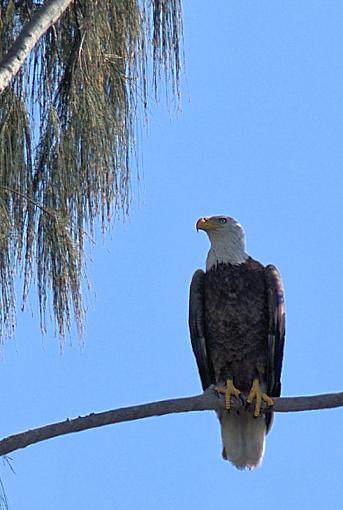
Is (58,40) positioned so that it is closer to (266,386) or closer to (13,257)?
(13,257)

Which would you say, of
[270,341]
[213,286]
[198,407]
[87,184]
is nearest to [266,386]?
[270,341]

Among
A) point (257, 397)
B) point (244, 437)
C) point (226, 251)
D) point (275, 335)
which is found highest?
point (226, 251)

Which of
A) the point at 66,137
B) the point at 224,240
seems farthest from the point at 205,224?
the point at 66,137

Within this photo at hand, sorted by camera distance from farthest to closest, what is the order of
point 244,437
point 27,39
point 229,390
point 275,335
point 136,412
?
point 244,437 → point 275,335 → point 229,390 → point 136,412 → point 27,39

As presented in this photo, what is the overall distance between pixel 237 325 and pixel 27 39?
1555mm

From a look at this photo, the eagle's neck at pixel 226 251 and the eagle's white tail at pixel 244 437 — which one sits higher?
the eagle's neck at pixel 226 251

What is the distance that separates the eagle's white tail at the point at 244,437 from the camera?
137 inches

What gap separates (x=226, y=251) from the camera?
139 inches

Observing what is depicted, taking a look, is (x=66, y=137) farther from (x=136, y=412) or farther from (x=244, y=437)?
(x=244, y=437)

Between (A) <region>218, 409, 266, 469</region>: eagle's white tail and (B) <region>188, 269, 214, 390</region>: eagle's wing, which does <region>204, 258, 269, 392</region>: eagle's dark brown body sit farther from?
(A) <region>218, 409, 266, 469</region>: eagle's white tail

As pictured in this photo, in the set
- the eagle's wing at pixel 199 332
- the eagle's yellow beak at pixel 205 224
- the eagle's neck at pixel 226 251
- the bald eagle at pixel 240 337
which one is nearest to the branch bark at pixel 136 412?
the bald eagle at pixel 240 337

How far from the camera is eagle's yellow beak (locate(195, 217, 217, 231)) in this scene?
143 inches

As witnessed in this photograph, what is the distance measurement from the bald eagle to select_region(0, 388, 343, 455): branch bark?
919mm

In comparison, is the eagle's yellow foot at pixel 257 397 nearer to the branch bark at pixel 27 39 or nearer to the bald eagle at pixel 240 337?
the bald eagle at pixel 240 337
